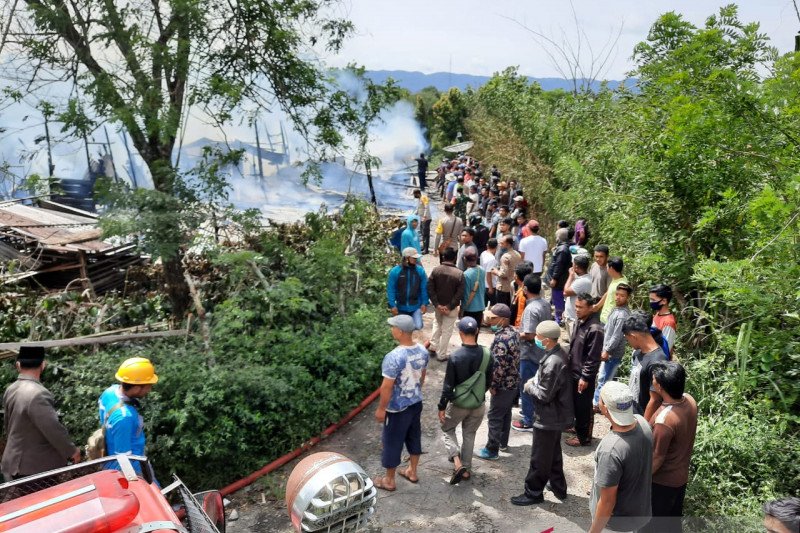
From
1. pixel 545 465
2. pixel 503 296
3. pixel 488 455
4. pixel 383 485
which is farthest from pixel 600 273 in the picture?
pixel 383 485

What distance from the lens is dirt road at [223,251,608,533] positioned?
5.20m

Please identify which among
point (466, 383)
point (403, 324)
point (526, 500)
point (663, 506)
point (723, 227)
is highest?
point (723, 227)

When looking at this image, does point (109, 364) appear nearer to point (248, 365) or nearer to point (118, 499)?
point (248, 365)

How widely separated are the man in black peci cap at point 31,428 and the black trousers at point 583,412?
179 inches

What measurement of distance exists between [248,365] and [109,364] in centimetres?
141

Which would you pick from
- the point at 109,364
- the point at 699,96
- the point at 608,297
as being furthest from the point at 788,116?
the point at 109,364

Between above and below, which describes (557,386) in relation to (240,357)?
→ above

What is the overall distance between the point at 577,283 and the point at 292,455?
3.58 m

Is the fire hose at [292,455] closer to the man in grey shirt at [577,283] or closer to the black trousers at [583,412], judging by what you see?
the black trousers at [583,412]

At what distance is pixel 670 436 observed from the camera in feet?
13.6

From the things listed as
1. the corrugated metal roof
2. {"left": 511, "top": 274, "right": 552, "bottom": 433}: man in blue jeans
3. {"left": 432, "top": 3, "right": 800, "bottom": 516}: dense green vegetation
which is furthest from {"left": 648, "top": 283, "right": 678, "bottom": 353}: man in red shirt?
the corrugated metal roof

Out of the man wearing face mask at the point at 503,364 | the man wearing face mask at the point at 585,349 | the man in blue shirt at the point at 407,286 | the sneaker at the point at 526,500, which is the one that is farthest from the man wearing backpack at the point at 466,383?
the man in blue shirt at the point at 407,286

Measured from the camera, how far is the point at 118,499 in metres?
3.03

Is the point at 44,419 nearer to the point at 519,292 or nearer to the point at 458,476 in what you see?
the point at 458,476
